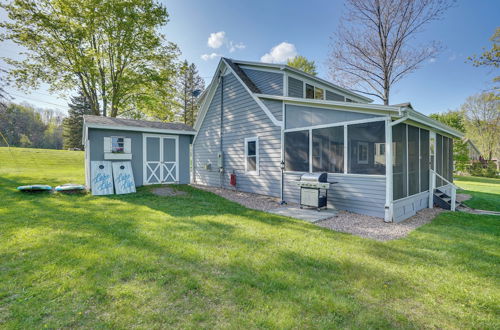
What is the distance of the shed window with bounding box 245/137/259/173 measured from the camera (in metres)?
9.05

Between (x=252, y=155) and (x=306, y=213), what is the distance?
12.1 ft

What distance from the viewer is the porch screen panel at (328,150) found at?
640cm

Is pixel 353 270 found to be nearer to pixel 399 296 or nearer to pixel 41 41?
pixel 399 296

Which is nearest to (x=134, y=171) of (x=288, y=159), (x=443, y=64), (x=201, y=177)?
(x=201, y=177)

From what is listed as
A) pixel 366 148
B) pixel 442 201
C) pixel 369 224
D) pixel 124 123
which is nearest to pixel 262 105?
pixel 366 148

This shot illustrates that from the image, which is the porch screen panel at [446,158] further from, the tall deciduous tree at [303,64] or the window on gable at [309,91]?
the tall deciduous tree at [303,64]

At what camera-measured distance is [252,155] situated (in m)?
9.31

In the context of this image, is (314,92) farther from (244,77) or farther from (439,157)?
(439,157)

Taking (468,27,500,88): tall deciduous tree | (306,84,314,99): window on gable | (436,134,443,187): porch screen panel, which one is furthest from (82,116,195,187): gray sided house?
(468,27,500,88): tall deciduous tree

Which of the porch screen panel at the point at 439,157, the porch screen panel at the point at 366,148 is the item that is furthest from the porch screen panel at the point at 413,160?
the porch screen panel at the point at 439,157

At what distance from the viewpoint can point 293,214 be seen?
6281mm

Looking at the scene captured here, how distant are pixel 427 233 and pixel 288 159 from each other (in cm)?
417

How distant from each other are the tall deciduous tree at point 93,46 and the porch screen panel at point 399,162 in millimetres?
14824

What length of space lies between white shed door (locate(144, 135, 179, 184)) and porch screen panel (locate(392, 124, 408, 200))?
826 cm
